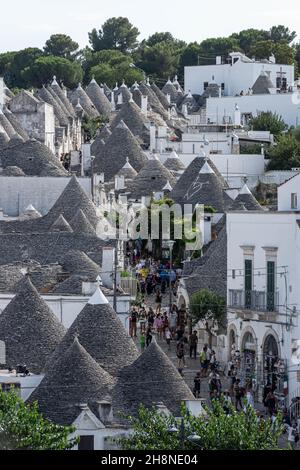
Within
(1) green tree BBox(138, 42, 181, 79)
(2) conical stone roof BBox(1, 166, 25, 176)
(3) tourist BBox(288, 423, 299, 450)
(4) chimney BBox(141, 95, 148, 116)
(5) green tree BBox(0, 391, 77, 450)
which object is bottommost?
(3) tourist BBox(288, 423, 299, 450)

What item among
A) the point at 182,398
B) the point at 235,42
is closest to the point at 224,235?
the point at 182,398

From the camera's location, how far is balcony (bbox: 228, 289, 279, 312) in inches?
2183

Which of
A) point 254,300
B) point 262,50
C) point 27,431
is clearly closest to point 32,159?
point 254,300

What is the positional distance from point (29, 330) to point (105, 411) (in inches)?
275

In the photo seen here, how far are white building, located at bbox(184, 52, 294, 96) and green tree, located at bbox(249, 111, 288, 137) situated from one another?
56.9 ft

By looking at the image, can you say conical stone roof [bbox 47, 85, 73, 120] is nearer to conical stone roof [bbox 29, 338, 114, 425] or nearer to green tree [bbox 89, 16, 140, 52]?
green tree [bbox 89, 16, 140, 52]

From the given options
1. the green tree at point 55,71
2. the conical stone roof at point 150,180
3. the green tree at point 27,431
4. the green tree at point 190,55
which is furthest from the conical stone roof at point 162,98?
the green tree at point 27,431

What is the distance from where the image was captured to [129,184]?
9519 centimetres

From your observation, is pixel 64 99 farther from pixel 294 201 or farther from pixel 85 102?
pixel 294 201

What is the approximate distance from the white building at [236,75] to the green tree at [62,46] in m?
41.8

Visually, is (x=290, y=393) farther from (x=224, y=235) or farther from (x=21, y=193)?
(x=21, y=193)

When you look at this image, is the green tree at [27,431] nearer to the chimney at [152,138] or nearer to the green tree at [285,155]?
the green tree at [285,155]

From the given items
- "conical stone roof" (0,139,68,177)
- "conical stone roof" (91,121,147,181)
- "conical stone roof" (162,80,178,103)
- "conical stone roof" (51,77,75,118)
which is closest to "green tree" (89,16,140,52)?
"conical stone roof" (162,80,178,103)

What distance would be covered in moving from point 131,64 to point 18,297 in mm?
120530
